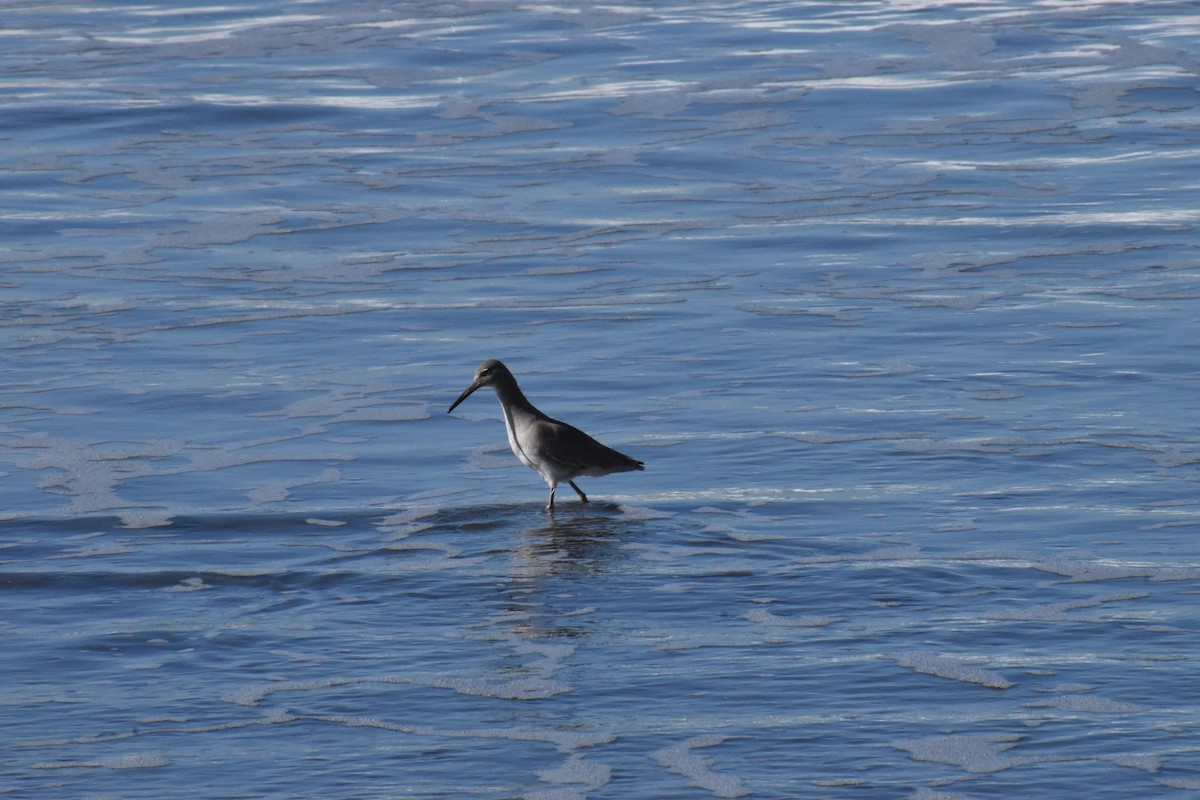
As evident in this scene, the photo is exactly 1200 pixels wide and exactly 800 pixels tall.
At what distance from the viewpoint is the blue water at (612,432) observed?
254 inches

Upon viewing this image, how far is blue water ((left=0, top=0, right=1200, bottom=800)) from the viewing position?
21.2ft

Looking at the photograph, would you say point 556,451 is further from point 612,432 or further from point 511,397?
point 612,432

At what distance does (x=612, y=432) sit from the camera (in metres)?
10.7

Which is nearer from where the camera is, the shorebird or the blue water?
the blue water

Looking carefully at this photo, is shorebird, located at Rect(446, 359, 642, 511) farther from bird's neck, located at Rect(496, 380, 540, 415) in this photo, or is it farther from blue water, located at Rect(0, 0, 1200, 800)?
blue water, located at Rect(0, 0, 1200, 800)

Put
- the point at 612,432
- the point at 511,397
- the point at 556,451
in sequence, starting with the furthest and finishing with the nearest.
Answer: the point at 612,432, the point at 511,397, the point at 556,451

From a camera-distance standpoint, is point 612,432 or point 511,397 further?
point 612,432

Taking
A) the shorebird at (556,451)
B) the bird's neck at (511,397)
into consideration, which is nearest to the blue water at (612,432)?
the shorebird at (556,451)

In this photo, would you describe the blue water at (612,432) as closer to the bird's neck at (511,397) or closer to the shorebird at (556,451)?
the shorebird at (556,451)

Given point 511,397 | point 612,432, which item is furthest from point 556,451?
point 612,432

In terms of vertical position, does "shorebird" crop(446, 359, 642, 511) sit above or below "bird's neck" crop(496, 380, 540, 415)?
below

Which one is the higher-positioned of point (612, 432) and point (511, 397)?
point (511, 397)

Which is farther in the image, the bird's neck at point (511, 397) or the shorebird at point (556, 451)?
the bird's neck at point (511, 397)


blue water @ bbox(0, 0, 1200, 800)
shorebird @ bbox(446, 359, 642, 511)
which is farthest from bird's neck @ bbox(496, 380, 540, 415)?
blue water @ bbox(0, 0, 1200, 800)
